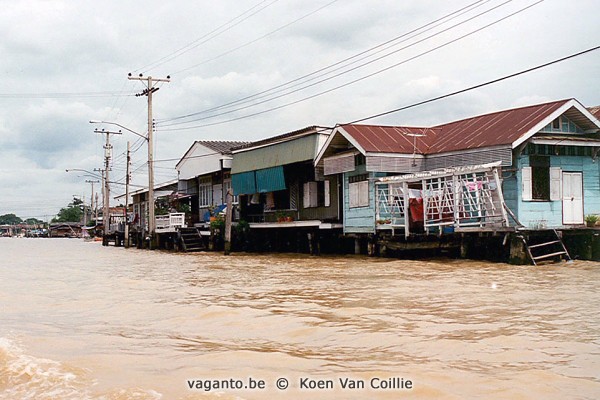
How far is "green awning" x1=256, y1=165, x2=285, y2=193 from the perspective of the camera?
1086 inches

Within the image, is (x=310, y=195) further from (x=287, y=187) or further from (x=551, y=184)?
(x=551, y=184)

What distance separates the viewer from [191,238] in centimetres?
3288

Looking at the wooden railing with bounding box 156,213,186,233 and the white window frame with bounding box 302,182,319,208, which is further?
the wooden railing with bounding box 156,213,186,233

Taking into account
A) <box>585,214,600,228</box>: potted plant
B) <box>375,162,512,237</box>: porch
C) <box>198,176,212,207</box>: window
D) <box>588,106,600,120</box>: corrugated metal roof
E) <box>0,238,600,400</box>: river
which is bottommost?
<box>0,238,600,400</box>: river

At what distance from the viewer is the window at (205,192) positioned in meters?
36.8

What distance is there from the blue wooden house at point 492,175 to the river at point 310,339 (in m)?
3.95

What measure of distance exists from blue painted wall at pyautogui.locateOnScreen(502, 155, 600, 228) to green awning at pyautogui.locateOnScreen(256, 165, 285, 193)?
11.0 metres

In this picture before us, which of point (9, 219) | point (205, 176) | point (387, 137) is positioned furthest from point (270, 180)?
point (9, 219)

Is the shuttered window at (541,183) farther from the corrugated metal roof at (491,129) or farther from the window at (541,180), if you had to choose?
the corrugated metal roof at (491,129)

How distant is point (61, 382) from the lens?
577cm

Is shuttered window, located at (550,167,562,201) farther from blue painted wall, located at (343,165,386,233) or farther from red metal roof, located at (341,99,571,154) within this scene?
blue painted wall, located at (343,165,386,233)

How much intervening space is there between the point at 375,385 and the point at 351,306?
4.75m

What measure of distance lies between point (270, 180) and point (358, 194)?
6484mm

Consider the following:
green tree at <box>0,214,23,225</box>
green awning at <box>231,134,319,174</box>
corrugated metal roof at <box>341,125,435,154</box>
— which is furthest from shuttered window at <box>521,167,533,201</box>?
green tree at <box>0,214,23,225</box>
